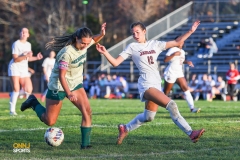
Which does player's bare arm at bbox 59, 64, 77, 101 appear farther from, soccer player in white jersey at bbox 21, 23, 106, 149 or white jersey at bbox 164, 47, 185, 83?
white jersey at bbox 164, 47, 185, 83

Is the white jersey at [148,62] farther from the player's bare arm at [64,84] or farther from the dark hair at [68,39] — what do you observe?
the player's bare arm at [64,84]

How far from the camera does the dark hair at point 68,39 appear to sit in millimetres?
9812

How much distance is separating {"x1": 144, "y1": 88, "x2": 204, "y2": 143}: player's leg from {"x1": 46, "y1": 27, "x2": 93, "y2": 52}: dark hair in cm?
131

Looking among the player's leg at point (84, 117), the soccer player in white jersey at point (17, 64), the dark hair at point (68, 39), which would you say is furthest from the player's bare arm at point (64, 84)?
the soccer player in white jersey at point (17, 64)

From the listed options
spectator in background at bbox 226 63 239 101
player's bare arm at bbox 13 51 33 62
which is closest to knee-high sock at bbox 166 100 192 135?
player's bare arm at bbox 13 51 33 62

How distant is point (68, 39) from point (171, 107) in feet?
6.10

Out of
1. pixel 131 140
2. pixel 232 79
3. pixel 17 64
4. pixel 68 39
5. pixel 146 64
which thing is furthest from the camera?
pixel 232 79

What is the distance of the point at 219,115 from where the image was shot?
1593 centimetres

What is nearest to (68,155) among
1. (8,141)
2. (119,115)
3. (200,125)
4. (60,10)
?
(8,141)

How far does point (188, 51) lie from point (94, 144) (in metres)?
28.5

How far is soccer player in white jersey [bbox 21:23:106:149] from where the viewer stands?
9812 mm

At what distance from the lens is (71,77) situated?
33.5 ft

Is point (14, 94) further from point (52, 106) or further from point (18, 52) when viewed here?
point (52, 106)

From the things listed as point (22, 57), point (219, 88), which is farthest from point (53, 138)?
point (219, 88)
